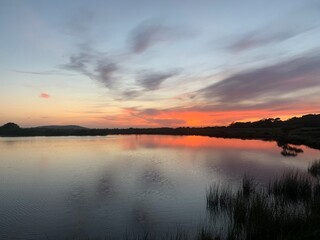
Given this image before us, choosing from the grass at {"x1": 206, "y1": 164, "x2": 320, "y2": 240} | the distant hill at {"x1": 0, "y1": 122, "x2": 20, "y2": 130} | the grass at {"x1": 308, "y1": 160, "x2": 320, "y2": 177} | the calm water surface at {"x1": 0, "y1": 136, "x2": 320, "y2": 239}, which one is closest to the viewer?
the grass at {"x1": 206, "y1": 164, "x2": 320, "y2": 240}

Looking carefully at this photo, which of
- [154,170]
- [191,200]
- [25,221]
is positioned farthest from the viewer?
[154,170]

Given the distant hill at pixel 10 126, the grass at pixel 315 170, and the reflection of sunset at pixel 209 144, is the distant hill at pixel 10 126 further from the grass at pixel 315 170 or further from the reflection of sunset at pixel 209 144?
the grass at pixel 315 170

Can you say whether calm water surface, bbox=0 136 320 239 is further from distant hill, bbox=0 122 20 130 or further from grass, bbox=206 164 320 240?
distant hill, bbox=0 122 20 130

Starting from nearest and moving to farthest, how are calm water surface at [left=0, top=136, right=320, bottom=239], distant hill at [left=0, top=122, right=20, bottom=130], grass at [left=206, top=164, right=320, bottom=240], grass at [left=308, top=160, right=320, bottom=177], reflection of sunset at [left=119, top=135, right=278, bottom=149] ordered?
grass at [left=206, top=164, right=320, bottom=240] < calm water surface at [left=0, top=136, right=320, bottom=239] < grass at [left=308, top=160, right=320, bottom=177] < reflection of sunset at [left=119, top=135, right=278, bottom=149] < distant hill at [left=0, top=122, right=20, bottom=130]

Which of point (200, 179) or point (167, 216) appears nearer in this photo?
point (167, 216)

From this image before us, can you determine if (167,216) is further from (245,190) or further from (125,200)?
(245,190)

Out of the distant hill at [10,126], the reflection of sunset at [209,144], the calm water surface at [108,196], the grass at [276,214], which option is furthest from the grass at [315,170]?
the distant hill at [10,126]

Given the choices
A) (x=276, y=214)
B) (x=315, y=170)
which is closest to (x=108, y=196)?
(x=276, y=214)

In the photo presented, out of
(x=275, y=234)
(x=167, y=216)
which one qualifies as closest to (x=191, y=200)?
(x=167, y=216)

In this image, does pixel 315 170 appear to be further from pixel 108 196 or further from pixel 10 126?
pixel 10 126

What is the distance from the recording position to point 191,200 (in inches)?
671

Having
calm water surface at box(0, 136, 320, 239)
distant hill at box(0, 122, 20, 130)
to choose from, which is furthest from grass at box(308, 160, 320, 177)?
distant hill at box(0, 122, 20, 130)

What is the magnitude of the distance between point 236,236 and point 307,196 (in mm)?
7128

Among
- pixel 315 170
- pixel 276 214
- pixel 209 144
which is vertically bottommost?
pixel 276 214
